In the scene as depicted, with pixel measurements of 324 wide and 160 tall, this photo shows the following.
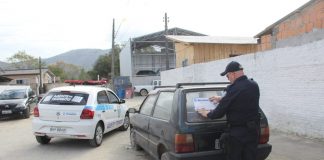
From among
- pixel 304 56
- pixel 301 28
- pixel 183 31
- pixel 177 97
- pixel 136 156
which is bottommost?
pixel 136 156

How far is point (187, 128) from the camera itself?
5.45m

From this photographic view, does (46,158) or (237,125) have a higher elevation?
(237,125)

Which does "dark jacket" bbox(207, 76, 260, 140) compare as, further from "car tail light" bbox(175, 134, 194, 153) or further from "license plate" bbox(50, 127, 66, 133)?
"license plate" bbox(50, 127, 66, 133)

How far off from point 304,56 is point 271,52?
157cm

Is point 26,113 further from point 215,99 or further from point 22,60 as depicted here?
point 22,60

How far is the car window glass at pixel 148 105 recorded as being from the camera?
24.4 ft

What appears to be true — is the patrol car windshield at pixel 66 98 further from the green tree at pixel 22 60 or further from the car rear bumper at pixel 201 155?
the green tree at pixel 22 60

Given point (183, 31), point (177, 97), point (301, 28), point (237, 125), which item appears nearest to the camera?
point (237, 125)

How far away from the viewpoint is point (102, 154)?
9.02m

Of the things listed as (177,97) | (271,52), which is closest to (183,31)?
(271,52)

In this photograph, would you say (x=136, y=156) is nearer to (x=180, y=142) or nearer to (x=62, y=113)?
(x=62, y=113)

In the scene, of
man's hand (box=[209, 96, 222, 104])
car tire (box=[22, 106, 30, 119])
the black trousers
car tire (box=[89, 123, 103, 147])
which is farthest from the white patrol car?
car tire (box=[22, 106, 30, 119])

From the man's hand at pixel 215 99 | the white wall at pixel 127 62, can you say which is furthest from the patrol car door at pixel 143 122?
the white wall at pixel 127 62

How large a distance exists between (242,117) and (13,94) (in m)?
16.5
